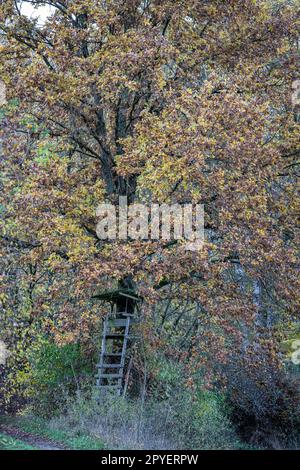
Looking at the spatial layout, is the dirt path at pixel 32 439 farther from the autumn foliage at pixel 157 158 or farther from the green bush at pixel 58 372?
the autumn foliage at pixel 157 158

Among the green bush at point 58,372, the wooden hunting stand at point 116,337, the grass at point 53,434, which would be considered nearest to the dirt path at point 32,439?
the grass at point 53,434

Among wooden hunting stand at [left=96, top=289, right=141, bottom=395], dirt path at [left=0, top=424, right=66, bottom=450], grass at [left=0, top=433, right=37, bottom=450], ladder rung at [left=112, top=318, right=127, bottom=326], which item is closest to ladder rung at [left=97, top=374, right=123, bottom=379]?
wooden hunting stand at [left=96, top=289, right=141, bottom=395]

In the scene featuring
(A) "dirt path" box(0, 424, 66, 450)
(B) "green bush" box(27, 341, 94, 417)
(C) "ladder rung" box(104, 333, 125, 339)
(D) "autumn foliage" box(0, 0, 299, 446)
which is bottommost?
(A) "dirt path" box(0, 424, 66, 450)

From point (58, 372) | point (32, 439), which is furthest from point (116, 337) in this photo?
point (32, 439)

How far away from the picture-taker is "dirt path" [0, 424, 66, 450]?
1261 cm

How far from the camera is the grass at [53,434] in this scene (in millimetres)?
12477

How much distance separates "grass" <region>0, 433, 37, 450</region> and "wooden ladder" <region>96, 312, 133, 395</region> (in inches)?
92.5

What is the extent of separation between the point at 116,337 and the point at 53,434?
294cm

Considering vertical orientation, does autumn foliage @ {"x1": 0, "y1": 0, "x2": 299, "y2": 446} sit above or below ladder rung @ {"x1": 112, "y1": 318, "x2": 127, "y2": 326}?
above

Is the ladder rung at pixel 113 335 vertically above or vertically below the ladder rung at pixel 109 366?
above

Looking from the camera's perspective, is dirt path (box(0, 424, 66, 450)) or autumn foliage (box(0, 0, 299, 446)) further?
autumn foliage (box(0, 0, 299, 446))

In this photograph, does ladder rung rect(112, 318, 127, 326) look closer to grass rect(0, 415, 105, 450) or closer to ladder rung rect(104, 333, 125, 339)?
ladder rung rect(104, 333, 125, 339)

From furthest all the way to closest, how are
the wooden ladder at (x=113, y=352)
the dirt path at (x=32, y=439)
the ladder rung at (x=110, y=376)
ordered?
1. the wooden ladder at (x=113, y=352)
2. the ladder rung at (x=110, y=376)
3. the dirt path at (x=32, y=439)

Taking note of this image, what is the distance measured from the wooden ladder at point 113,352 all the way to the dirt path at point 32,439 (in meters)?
1.79
